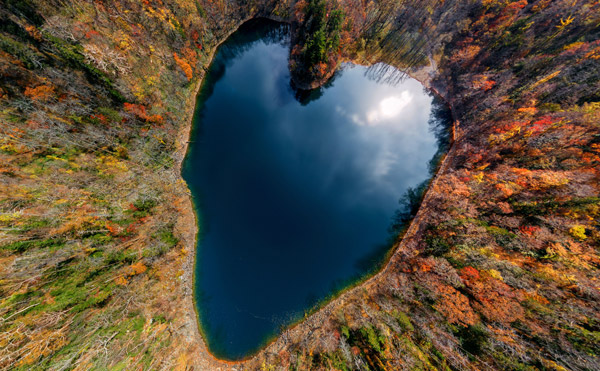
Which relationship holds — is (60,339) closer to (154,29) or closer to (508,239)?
(154,29)

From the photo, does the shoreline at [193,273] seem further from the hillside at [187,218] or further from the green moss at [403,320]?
the green moss at [403,320]

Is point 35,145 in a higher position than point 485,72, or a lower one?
lower

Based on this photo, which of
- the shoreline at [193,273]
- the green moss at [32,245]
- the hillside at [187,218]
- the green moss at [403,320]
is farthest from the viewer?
the shoreline at [193,273]

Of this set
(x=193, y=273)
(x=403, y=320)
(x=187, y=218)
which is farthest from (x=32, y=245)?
(x=403, y=320)

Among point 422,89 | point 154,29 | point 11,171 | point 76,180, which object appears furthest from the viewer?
point 422,89

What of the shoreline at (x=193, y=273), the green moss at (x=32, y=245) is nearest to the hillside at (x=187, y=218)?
the green moss at (x=32, y=245)

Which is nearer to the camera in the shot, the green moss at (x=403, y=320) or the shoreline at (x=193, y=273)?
the green moss at (x=403, y=320)

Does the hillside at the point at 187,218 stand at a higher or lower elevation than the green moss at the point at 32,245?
higher

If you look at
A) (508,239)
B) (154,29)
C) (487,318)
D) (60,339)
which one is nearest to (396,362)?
(487,318)
